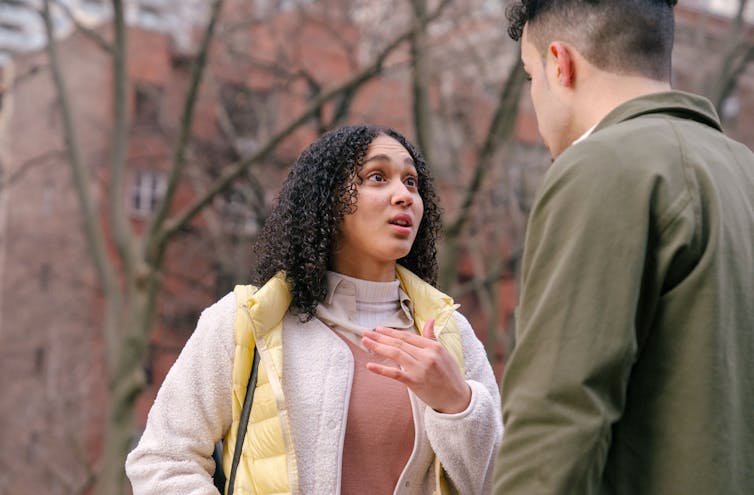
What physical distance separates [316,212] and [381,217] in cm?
21

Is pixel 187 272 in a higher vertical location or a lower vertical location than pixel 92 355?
higher

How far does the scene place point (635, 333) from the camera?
1.87m

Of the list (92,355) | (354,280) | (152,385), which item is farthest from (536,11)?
(152,385)

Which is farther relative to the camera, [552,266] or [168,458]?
[168,458]

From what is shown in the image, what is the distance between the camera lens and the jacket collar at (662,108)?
2.07 meters

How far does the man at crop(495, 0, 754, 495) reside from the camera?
5.97 ft

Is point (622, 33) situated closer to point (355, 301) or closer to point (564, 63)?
point (564, 63)

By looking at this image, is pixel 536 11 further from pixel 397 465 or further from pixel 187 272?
pixel 187 272

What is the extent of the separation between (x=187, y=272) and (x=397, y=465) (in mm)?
21887

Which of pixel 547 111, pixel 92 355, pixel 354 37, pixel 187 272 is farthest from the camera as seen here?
pixel 187 272

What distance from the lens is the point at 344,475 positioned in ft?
9.43

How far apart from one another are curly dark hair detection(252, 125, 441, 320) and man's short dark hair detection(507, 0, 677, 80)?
112 centimetres

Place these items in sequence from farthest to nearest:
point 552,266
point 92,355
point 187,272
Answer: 1. point 187,272
2. point 92,355
3. point 552,266

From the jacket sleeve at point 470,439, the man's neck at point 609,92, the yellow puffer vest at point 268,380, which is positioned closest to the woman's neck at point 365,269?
the yellow puffer vest at point 268,380
